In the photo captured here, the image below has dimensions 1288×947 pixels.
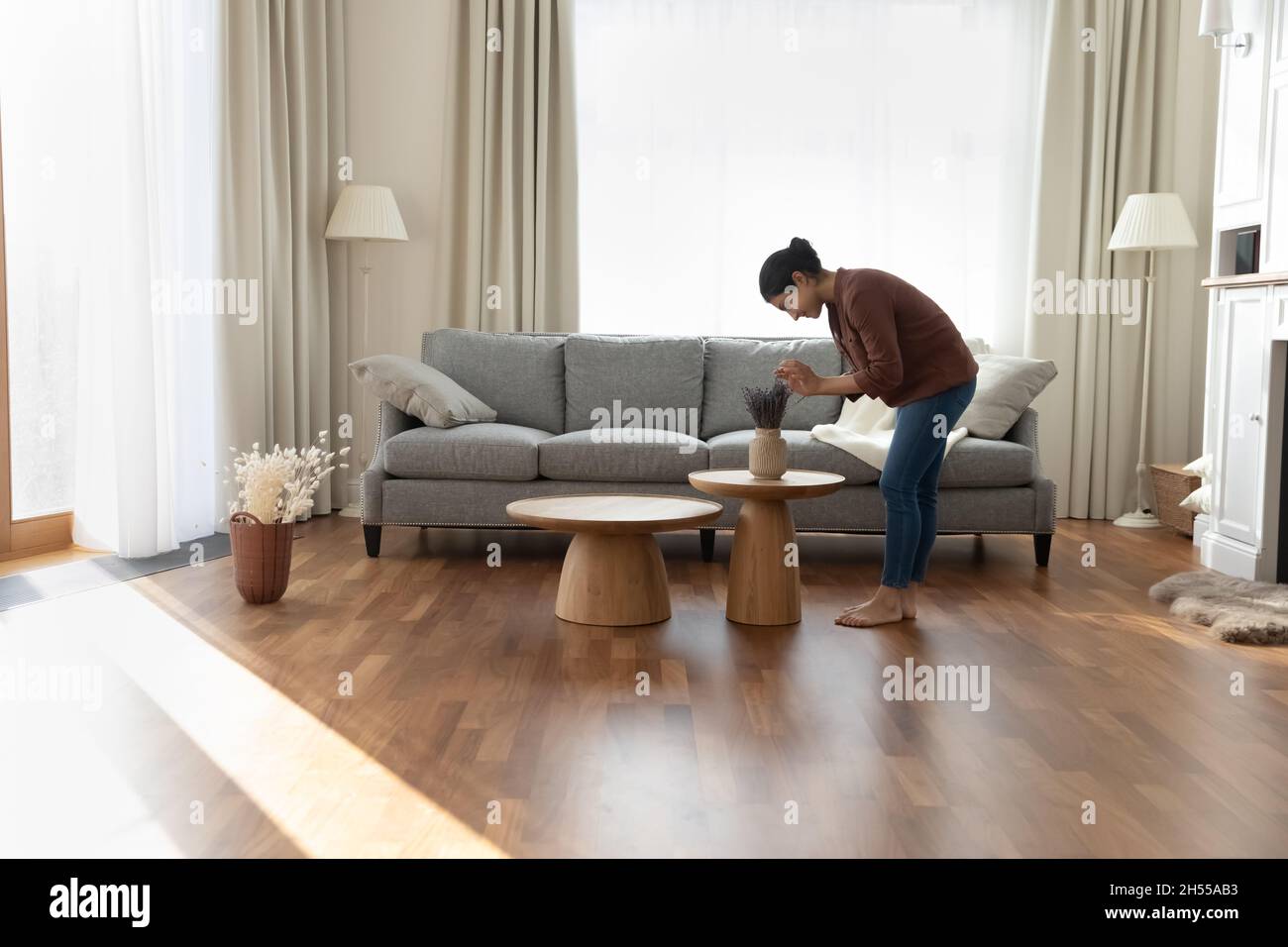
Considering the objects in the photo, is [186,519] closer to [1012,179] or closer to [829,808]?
[829,808]

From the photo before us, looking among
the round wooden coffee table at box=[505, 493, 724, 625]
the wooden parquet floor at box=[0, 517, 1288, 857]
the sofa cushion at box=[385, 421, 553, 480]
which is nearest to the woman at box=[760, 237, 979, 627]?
the wooden parquet floor at box=[0, 517, 1288, 857]

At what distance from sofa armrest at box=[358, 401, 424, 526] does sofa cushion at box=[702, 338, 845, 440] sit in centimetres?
133

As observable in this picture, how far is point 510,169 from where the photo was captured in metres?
5.68

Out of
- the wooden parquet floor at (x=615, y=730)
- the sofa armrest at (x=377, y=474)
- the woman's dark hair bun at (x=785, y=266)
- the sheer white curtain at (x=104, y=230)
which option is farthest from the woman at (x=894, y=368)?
the sheer white curtain at (x=104, y=230)

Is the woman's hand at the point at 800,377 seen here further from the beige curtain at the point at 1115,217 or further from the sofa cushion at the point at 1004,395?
the beige curtain at the point at 1115,217

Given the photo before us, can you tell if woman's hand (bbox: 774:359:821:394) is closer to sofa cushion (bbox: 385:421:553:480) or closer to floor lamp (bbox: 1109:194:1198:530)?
sofa cushion (bbox: 385:421:553:480)

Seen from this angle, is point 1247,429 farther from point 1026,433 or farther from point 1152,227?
point 1152,227

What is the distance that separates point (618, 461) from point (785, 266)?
145 cm

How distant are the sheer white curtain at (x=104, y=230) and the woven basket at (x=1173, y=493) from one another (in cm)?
419

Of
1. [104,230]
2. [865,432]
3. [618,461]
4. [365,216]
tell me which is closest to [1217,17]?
[865,432]

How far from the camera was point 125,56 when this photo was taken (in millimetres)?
4352

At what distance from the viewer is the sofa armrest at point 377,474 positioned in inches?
Result: 177

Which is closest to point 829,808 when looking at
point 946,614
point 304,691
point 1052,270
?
point 304,691
